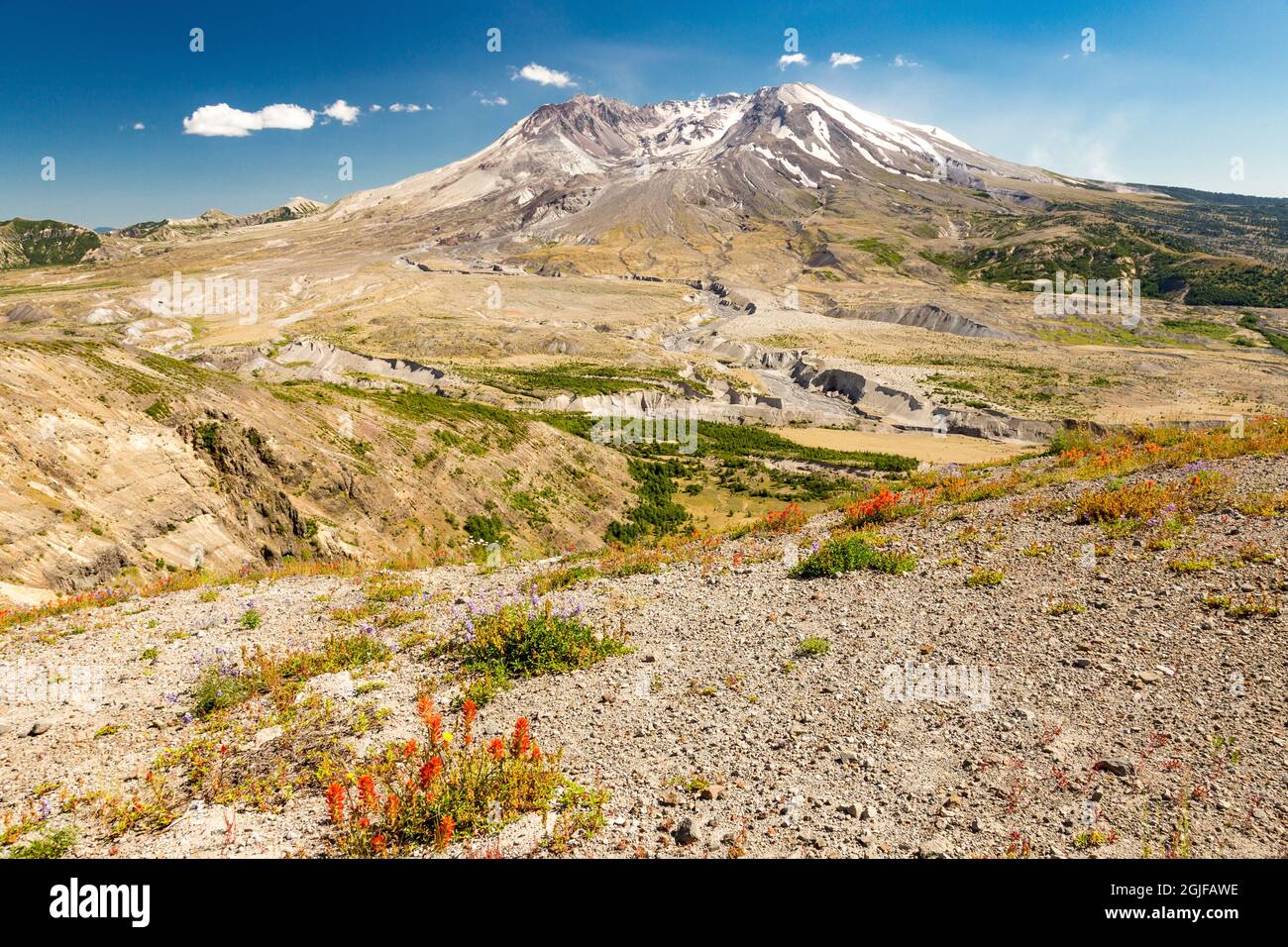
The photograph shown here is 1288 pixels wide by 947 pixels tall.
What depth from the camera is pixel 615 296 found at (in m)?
158

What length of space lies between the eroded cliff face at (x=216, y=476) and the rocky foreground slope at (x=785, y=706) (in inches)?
219

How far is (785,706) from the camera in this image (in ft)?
20.5

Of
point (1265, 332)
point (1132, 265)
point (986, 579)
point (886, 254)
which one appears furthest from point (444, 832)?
point (1132, 265)

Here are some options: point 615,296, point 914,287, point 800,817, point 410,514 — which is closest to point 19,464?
point 410,514

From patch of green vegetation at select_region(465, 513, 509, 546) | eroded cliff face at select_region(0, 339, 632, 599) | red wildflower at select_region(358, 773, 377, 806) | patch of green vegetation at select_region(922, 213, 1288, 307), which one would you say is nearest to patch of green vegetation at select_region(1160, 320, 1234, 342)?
patch of green vegetation at select_region(922, 213, 1288, 307)

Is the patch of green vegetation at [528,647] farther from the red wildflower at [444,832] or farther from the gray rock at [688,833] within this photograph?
the gray rock at [688,833]

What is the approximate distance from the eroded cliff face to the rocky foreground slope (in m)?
5.55

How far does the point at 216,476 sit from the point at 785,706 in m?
18.5

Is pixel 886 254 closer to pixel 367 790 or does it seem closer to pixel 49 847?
pixel 367 790

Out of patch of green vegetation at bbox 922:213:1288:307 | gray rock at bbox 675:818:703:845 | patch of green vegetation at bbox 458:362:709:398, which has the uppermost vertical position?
patch of green vegetation at bbox 922:213:1288:307

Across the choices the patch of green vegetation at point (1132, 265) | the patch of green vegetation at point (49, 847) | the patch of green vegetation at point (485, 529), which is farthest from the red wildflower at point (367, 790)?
the patch of green vegetation at point (1132, 265)

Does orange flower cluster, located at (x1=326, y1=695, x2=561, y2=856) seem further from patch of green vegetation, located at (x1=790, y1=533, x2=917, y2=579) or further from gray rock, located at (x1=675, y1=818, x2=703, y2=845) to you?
patch of green vegetation, located at (x1=790, y1=533, x2=917, y2=579)

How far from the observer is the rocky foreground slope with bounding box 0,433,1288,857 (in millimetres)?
4551

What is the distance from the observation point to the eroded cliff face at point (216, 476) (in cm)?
1380
